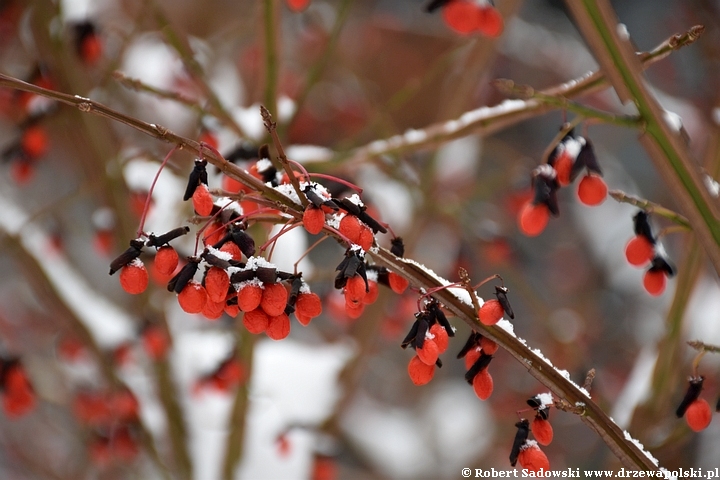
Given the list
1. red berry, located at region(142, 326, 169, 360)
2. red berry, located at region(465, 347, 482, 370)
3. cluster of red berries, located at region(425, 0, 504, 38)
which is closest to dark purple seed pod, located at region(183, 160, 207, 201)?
red berry, located at region(465, 347, 482, 370)

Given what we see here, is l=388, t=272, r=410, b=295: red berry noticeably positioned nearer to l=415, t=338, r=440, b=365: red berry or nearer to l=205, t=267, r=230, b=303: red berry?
l=415, t=338, r=440, b=365: red berry

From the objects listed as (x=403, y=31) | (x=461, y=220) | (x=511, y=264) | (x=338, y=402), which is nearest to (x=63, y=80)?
(x=461, y=220)

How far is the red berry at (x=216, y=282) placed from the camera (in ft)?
2.81

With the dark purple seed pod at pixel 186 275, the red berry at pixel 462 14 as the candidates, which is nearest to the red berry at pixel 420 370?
the dark purple seed pod at pixel 186 275

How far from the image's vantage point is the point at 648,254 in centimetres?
115

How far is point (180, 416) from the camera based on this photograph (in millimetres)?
2273

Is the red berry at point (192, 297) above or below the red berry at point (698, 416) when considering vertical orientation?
below

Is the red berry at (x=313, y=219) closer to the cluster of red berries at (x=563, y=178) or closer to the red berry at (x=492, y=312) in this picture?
the red berry at (x=492, y=312)

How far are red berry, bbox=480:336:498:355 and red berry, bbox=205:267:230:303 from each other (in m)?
0.39

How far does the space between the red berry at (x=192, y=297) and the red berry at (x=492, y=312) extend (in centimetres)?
40

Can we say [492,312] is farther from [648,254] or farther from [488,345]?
[648,254]

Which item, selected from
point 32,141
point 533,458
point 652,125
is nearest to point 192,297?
point 533,458

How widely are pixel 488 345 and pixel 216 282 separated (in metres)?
0.42

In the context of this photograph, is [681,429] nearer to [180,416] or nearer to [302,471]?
[302,471]
